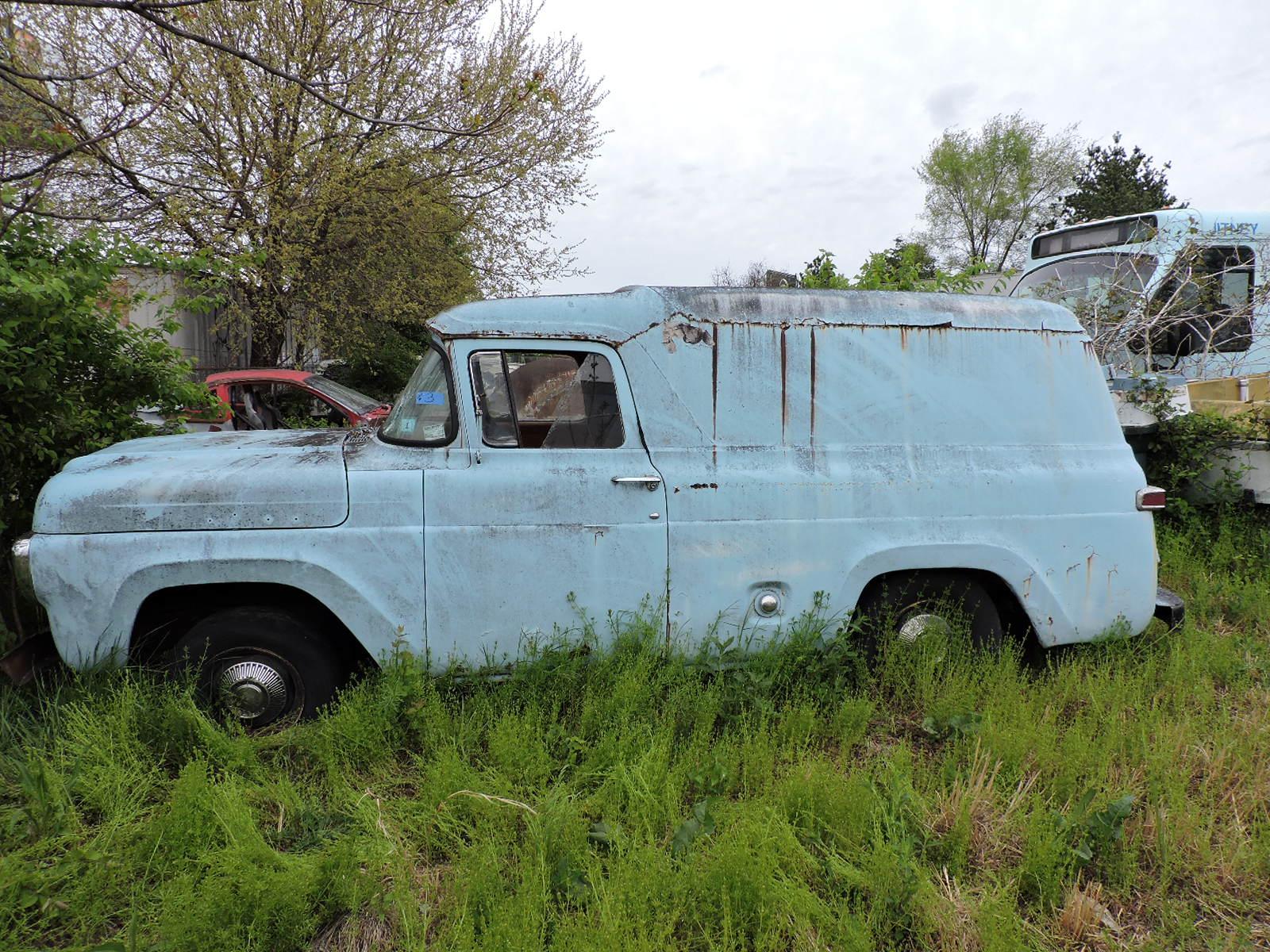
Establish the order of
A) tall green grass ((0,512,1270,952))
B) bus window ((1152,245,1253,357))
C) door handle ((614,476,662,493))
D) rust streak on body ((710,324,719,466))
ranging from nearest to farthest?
tall green grass ((0,512,1270,952))
door handle ((614,476,662,493))
rust streak on body ((710,324,719,466))
bus window ((1152,245,1253,357))

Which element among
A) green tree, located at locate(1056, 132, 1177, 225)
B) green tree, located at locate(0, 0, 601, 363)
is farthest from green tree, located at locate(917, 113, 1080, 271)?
green tree, located at locate(0, 0, 601, 363)

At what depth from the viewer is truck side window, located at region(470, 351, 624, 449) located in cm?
341

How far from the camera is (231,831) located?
256 cm

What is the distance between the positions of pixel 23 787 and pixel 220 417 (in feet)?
11.0

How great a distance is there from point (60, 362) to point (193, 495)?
65.7 inches

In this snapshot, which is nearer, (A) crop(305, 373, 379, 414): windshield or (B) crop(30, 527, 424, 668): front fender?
(B) crop(30, 527, 424, 668): front fender

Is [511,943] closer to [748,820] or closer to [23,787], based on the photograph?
[748,820]

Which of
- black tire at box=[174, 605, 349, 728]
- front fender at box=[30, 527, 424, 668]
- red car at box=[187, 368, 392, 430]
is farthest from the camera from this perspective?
red car at box=[187, 368, 392, 430]

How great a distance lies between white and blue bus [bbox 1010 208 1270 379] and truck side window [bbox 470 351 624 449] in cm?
578

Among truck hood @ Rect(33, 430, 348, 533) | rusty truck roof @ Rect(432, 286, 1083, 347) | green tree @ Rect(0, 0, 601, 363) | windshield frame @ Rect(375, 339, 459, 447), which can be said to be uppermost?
green tree @ Rect(0, 0, 601, 363)

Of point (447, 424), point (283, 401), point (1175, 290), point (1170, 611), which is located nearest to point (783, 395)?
point (447, 424)

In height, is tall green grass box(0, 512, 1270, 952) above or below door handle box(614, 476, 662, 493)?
below

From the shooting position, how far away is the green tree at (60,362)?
3707mm

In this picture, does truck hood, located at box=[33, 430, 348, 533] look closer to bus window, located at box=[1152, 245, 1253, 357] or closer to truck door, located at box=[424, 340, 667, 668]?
truck door, located at box=[424, 340, 667, 668]
